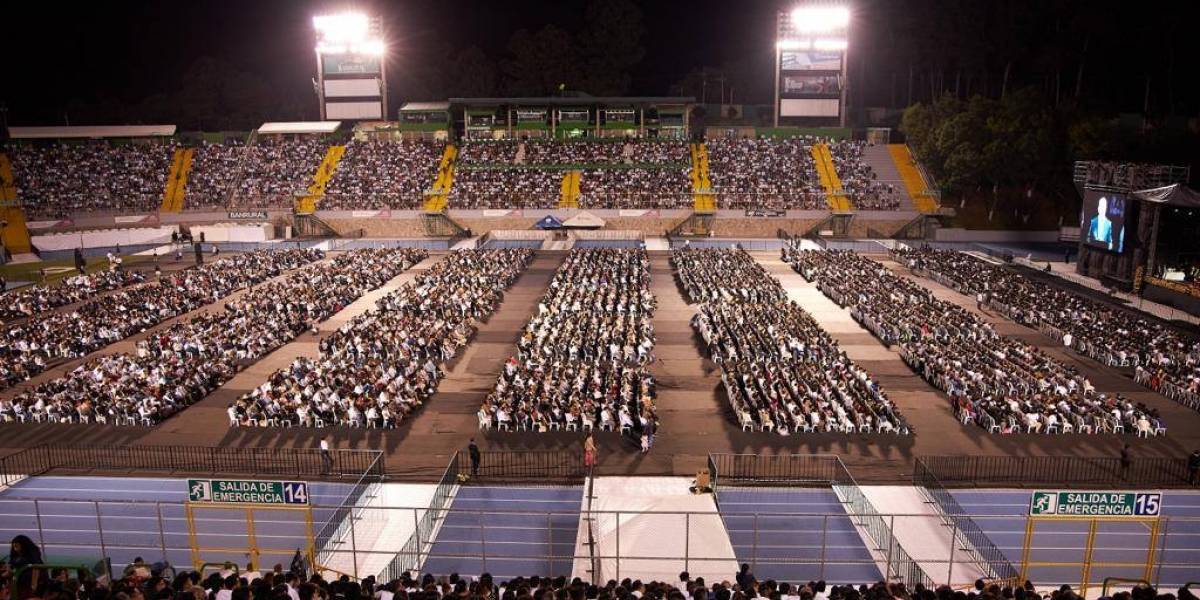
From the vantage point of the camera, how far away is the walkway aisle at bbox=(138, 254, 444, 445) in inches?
883

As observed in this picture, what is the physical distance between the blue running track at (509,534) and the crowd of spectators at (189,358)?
12158mm

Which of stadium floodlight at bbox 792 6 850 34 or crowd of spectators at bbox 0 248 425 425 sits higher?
stadium floodlight at bbox 792 6 850 34

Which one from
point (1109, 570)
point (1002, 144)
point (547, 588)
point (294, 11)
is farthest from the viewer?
point (294, 11)

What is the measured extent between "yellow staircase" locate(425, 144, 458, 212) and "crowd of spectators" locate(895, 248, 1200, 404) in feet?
134

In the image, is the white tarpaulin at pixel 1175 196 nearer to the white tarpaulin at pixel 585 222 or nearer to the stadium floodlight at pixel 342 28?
the white tarpaulin at pixel 585 222

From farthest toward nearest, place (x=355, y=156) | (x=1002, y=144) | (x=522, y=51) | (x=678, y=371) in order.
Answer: (x=522, y=51) < (x=355, y=156) < (x=1002, y=144) < (x=678, y=371)

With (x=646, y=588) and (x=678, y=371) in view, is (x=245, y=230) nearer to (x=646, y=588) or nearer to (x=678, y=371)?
(x=678, y=371)

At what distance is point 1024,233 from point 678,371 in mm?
47182

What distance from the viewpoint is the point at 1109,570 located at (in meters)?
15.1

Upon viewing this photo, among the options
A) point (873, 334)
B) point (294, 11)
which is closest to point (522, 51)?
point (294, 11)

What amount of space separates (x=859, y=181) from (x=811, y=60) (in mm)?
14607

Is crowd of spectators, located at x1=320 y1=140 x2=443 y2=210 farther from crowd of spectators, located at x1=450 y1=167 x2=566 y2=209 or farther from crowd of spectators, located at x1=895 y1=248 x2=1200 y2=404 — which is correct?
crowd of spectators, located at x1=895 y1=248 x2=1200 y2=404

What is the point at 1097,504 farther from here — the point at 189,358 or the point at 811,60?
the point at 811,60

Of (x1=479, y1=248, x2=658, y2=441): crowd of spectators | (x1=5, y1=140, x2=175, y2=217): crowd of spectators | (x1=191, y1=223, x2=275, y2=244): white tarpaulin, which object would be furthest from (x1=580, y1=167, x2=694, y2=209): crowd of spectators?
(x1=5, y1=140, x2=175, y2=217): crowd of spectators
